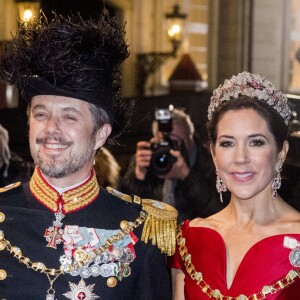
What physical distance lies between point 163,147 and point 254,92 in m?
1.18

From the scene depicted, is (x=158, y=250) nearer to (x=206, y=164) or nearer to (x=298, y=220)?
(x=298, y=220)

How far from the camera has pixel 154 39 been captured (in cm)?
1156

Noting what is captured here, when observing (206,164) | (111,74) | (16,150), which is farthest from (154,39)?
(111,74)

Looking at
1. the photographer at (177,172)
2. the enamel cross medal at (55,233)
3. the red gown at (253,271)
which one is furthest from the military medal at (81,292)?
the photographer at (177,172)

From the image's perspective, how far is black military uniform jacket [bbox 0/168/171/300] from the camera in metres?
2.37

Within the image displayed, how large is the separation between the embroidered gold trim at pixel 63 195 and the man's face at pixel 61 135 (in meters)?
0.07

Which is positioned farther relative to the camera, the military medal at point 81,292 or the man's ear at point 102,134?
the man's ear at point 102,134

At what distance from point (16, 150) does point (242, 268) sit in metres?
2.79

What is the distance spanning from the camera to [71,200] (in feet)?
8.20

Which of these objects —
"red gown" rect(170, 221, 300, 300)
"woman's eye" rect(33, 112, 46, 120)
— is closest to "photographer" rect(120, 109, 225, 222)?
"red gown" rect(170, 221, 300, 300)

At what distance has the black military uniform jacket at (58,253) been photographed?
93.4 inches

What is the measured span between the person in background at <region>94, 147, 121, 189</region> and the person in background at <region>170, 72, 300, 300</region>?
4.17 feet

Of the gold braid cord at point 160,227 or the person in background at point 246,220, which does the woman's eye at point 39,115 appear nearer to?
the gold braid cord at point 160,227

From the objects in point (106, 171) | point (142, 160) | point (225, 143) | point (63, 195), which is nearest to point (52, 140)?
point (63, 195)
